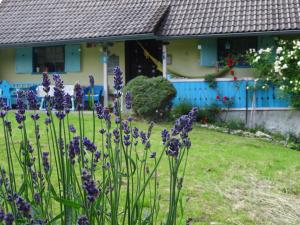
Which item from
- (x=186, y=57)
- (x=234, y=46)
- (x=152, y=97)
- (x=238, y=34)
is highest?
(x=238, y=34)

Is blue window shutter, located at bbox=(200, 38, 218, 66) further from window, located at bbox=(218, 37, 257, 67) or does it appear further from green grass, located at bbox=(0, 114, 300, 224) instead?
green grass, located at bbox=(0, 114, 300, 224)

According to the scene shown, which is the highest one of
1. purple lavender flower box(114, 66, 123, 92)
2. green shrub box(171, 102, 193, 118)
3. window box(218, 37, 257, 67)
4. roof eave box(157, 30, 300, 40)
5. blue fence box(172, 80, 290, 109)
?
roof eave box(157, 30, 300, 40)

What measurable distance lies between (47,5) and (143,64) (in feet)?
16.3

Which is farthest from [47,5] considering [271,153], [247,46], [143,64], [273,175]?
[273,175]

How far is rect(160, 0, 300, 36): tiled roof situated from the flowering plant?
68cm

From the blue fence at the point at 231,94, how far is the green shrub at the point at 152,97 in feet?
3.50

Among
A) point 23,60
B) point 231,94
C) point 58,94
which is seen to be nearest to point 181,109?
point 231,94

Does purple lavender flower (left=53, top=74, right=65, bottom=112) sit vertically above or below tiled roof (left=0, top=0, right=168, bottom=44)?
below

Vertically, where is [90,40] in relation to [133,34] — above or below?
below

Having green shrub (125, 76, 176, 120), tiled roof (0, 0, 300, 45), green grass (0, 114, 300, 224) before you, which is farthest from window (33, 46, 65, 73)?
green grass (0, 114, 300, 224)

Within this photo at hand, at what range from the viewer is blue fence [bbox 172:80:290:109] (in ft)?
51.4

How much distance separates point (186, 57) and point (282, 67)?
3.96 m

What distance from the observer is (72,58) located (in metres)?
19.1

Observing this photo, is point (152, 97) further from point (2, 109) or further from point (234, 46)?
point (2, 109)
